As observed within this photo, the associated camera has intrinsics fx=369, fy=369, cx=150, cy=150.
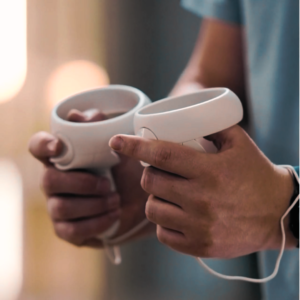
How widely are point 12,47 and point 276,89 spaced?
0.76 metres

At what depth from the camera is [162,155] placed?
0.35 m

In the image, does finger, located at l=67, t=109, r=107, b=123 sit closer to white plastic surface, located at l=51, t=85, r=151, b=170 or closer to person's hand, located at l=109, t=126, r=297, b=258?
white plastic surface, located at l=51, t=85, r=151, b=170

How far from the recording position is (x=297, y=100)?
606mm

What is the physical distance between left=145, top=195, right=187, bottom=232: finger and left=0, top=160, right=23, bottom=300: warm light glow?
825mm

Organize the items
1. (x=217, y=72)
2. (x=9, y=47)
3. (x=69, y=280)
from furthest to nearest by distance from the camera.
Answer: (x=69, y=280) → (x=9, y=47) → (x=217, y=72)

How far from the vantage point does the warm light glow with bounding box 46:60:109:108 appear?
3.92 ft

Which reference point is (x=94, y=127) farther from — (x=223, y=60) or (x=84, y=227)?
(x=223, y=60)

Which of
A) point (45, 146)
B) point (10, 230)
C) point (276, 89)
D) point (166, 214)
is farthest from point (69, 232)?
point (10, 230)

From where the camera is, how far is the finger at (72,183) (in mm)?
536

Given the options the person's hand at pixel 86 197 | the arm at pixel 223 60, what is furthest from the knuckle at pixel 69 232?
the arm at pixel 223 60

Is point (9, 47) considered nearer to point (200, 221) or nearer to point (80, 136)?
point (80, 136)

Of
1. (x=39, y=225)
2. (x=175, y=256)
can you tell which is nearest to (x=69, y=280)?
(x=39, y=225)

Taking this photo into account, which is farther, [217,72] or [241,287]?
[241,287]

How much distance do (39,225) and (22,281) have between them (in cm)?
18
